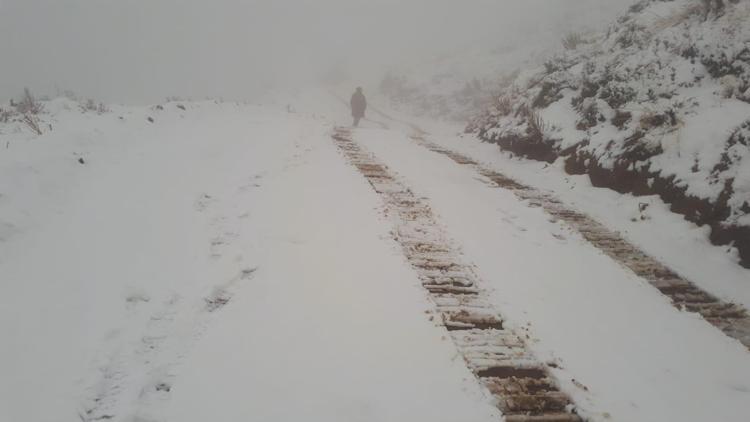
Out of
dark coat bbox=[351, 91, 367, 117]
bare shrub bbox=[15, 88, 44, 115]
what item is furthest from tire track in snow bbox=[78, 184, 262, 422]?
dark coat bbox=[351, 91, 367, 117]

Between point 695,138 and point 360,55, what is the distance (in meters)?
44.3

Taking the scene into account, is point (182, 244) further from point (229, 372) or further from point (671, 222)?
point (671, 222)

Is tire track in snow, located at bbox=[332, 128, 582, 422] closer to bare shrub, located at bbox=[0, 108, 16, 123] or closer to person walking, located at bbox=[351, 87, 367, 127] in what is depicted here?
bare shrub, located at bbox=[0, 108, 16, 123]

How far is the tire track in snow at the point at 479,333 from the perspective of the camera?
8.84ft

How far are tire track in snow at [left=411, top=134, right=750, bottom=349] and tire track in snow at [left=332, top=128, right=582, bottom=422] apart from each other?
6.43ft

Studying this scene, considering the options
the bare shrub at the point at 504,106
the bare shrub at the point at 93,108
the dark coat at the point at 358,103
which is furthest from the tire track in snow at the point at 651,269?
the bare shrub at the point at 93,108

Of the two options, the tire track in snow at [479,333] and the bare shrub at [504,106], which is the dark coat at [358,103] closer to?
the bare shrub at [504,106]

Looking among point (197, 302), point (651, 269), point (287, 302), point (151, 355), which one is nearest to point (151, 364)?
point (151, 355)

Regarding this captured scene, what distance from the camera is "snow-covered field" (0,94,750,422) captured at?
2.59m

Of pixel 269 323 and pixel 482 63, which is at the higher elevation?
pixel 482 63

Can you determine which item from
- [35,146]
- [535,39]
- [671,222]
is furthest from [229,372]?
[535,39]

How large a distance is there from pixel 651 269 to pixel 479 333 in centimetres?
260

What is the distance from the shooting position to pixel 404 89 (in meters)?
26.5

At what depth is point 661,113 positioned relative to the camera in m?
6.55
